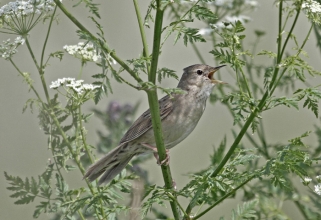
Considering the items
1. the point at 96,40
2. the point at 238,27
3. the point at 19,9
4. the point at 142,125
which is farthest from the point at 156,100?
the point at 142,125

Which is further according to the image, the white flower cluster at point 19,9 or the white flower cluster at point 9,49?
the white flower cluster at point 9,49

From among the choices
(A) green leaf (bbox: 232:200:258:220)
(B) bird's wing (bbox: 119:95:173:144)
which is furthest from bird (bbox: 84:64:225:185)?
(A) green leaf (bbox: 232:200:258:220)

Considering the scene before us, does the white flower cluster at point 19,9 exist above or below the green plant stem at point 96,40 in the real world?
above

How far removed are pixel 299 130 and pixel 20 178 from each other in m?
3.34

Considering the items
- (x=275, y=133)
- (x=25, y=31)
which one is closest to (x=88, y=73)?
(x=275, y=133)

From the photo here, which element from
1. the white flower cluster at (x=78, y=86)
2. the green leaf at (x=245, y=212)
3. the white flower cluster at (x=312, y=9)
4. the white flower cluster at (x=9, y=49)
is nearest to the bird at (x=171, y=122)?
→ the white flower cluster at (x=78, y=86)

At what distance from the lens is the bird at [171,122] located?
4238 mm

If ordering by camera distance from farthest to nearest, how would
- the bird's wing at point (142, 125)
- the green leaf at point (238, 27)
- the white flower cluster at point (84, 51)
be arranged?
the bird's wing at point (142, 125)
the white flower cluster at point (84, 51)
the green leaf at point (238, 27)

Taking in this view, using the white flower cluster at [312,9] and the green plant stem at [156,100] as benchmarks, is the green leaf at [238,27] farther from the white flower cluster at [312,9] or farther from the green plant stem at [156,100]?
the green plant stem at [156,100]

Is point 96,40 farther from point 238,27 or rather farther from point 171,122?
point 171,122

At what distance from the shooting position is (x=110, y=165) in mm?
4121

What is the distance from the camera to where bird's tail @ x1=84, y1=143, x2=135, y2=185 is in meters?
3.84

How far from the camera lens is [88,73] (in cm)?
643

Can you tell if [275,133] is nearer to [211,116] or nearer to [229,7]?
[211,116]
